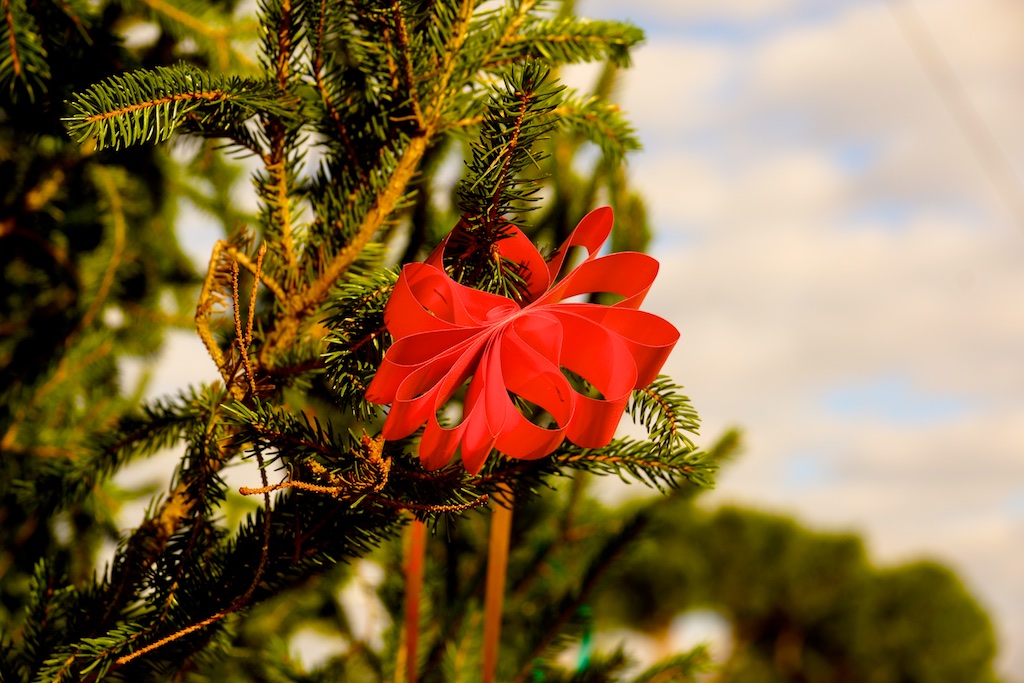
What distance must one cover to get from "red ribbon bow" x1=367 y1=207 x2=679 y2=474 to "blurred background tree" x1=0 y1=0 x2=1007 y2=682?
0.11 feet

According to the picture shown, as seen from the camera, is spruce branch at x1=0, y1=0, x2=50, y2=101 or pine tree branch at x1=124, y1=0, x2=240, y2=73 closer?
spruce branch at x1=0, y1=0, x2=50, y2=101

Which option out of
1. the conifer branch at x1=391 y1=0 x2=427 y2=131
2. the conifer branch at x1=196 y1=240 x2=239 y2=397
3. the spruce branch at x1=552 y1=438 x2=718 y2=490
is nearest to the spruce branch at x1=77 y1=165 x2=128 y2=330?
the conifer branch at x1=196 y1=240 x2=239 y2=397

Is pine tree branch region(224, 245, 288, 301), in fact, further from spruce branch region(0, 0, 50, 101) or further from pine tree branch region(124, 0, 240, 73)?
pine tree branch region(124, 0, 240, 73)

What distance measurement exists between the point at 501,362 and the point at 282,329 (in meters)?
0.21

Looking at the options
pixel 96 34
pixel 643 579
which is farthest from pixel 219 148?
pixel 643 579

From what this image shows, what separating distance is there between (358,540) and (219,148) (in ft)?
0.97

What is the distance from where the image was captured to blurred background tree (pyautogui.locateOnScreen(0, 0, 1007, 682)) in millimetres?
479

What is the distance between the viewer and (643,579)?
37.3 feet

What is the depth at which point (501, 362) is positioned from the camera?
1.45 feet

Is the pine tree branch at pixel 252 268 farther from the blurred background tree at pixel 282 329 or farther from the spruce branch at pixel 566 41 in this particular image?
the spruce branch at pixel 566 41

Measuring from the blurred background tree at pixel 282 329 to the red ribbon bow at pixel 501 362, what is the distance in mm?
33

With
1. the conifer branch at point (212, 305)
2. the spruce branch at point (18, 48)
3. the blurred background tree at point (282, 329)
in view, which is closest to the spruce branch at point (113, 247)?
the blurred background tree at point (282, 329)

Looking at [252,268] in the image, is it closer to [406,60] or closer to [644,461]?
[406,60]

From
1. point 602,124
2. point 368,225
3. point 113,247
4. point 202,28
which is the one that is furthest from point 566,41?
point 113,247
